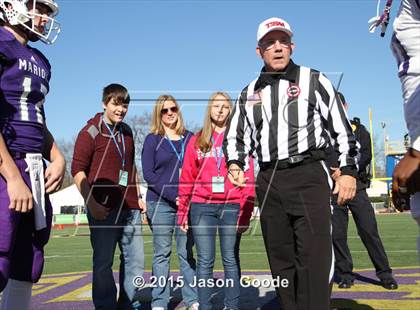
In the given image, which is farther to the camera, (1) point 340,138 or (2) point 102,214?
(2) point 102,214

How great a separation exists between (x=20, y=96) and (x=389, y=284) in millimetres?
4247

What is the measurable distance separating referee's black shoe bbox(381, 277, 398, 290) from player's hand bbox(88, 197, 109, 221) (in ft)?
10.1

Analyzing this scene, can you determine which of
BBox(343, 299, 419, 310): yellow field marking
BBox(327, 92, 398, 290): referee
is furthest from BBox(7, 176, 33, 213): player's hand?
BBox(327, 92, 398, 290): referee

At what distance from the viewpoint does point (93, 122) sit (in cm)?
445

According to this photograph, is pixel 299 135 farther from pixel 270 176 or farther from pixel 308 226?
pixel 308 226

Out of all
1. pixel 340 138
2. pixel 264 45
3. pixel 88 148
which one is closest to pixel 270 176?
pixel 340 138

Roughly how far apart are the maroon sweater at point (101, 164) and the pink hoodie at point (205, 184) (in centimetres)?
48

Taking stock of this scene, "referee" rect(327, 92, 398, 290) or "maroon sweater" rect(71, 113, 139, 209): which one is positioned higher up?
"maroon sweater" rect(71, 113, 139, 209)

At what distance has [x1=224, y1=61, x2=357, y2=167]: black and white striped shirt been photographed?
3.30m

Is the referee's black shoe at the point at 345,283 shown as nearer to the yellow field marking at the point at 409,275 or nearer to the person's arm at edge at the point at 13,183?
the yellow field marking at the point at 409,275

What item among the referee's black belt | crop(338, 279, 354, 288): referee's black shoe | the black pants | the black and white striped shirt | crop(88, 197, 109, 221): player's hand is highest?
the black and white striped shirt

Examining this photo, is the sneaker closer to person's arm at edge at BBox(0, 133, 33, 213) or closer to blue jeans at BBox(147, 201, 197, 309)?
blue jeans at BBox(147, 201, 197, 309)

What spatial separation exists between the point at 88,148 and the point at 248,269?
366 cm

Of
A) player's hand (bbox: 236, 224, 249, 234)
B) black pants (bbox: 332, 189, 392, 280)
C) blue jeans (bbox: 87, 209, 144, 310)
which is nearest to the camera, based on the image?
blue jeans (bbox: 87, 209, 144, 310)
